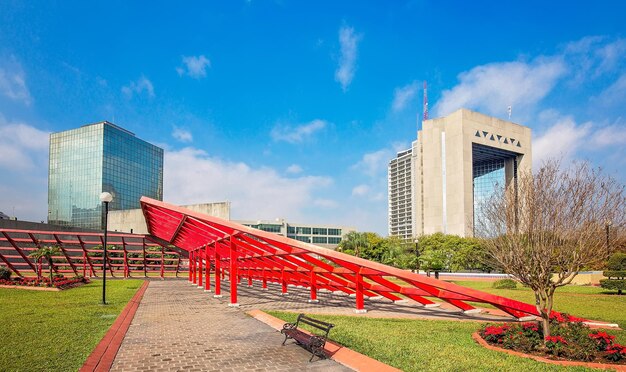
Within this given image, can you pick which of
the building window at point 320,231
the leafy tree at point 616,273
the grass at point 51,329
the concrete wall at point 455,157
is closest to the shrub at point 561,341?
the grass at point 51,329

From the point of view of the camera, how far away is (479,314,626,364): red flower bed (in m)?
7.70

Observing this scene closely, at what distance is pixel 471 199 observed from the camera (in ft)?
333

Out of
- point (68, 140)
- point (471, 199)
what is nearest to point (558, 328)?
point (471, 199)

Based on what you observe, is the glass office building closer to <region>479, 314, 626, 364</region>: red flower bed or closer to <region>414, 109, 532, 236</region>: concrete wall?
<region>414, 109, 532, 236</region>: concrete wall

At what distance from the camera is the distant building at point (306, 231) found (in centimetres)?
11056

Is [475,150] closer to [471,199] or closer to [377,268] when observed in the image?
[471,199]

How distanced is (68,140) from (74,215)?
2116 cm

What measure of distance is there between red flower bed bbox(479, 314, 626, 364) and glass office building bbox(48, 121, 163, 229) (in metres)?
115

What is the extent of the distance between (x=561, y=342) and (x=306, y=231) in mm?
110738

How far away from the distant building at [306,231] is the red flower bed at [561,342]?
99.9m

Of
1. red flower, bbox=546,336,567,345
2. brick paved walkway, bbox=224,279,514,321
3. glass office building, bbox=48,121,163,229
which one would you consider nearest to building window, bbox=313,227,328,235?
glass office building, bbox=48,121,163,229

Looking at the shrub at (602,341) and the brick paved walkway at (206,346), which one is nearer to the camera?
the brick paved walkway at (206,346)

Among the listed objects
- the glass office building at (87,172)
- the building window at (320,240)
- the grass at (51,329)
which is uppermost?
the glass office building at (87,172)

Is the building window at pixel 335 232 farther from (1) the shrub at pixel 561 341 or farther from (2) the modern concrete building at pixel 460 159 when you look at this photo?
(1) the shrub at pixel 561 341
